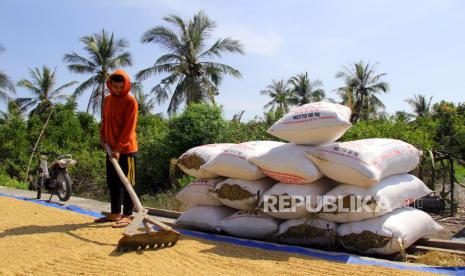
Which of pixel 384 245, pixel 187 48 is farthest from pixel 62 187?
pixel 187 48

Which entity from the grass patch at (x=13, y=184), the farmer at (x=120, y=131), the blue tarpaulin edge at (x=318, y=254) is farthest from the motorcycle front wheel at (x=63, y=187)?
the grass patch at (x=13, y=184)

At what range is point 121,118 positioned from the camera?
162 inches

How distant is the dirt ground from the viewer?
2.46 m

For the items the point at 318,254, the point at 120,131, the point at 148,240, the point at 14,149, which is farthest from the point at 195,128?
the point at 14,149

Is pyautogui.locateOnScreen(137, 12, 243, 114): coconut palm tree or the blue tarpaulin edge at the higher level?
pyautogui.locateOnScreen(137, 12, 243, 114): coconut palm tree

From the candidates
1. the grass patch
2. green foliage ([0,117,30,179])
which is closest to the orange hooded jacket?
the grass patch

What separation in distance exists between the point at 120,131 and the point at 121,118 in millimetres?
130

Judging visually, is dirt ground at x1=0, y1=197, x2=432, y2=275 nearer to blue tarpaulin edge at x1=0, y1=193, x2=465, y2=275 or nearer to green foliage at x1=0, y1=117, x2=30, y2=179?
blue tarpaulin edge at x1=0, y1=193, x2=465, y2=275

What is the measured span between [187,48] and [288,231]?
14.9 m

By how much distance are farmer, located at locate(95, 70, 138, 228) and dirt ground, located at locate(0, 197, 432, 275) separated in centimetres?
50

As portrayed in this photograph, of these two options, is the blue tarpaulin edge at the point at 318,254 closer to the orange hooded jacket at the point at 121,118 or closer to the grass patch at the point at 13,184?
the orange hooded jacket at the point at 121,118

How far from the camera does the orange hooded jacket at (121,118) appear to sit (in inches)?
160

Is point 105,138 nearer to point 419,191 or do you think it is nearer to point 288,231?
point 288,231

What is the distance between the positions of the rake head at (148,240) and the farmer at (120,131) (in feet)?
3.62
